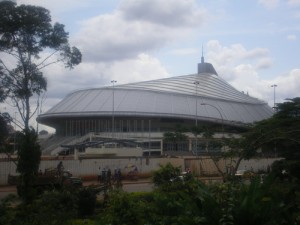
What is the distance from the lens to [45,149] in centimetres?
8319

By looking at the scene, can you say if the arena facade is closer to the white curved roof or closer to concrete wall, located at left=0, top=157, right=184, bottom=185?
the white curved roof

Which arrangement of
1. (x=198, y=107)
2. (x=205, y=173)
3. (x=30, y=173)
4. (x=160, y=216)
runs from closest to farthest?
(x=160, y=216), (x=30, y=173), (x=205, y=173), (x=198, y=107)

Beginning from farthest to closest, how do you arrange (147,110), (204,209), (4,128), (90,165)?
1. (147,110)
2. (90,165)
3. (4,128)
4. (204,209)

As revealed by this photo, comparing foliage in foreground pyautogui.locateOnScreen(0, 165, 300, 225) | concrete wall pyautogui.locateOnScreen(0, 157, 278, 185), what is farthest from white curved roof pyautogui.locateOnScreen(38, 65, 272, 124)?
foliage in foreground pyautogui.locateOnScreen(0, 165, 300, 225)

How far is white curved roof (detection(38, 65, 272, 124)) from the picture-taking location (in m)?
86.6

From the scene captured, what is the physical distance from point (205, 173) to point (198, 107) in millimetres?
49293

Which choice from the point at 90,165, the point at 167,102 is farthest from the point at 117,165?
the point at 167,102

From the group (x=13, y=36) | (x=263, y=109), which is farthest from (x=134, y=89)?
(x=13, y=36)

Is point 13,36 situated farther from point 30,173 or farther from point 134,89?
point 134,89

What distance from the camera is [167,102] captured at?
9138 centimetres

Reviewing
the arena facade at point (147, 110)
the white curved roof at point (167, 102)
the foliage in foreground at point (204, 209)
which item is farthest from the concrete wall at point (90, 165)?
the white curved roof at point (167, 102)

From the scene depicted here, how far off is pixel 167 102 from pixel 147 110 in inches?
260

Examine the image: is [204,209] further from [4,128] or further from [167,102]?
[167,102]

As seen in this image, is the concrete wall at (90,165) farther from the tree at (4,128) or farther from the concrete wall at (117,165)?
the tree at (4,128)
